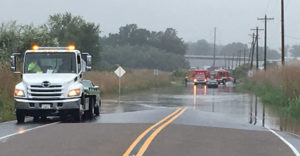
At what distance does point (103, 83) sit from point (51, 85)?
29358 millimetres

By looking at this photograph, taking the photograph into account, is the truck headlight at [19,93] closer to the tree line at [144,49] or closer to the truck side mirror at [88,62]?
the truck side mirror at [88,62]

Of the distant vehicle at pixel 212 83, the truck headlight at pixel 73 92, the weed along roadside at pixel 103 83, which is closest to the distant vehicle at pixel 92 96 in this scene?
the truck headlight at pixel 73 92

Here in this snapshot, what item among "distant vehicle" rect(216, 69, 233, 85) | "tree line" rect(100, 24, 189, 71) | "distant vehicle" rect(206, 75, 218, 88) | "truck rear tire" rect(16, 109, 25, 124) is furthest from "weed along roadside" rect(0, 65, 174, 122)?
"tree line" rect(100, 24, 189, 71)

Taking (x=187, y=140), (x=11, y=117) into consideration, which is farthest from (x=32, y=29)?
(x=187, y=140)

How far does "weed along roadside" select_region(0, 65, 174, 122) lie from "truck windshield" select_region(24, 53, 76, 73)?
2.39m

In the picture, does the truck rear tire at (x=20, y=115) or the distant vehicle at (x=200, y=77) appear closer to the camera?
the truck rear tire at (x=20, y=115)

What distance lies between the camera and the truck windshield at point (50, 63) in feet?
60.3

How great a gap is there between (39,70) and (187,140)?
7.43 meters

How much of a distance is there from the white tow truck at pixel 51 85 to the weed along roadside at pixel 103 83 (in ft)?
7.57

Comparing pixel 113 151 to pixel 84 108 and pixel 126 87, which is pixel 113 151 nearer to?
pixel 84 108

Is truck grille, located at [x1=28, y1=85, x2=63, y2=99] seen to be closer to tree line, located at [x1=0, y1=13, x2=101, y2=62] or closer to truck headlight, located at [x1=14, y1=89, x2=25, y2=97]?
truck headlight, located at [x1=14, y1=89, x2=25, y2=97]

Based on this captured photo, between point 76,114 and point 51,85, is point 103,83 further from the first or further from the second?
point 51,85

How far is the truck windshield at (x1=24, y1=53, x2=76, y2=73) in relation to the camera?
1839cm

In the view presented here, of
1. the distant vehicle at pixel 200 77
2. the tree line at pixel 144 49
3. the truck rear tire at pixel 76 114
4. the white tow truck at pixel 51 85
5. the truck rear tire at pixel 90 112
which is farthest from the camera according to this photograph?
the tree line at pixel 144 49
